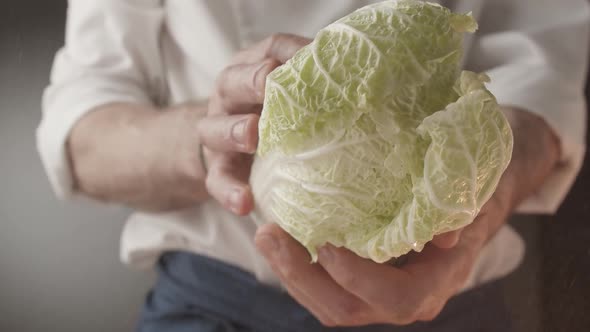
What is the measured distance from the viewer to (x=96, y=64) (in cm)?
67

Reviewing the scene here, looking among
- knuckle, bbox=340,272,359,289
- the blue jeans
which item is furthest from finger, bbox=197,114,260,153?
the blue jeans

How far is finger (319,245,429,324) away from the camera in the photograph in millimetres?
395

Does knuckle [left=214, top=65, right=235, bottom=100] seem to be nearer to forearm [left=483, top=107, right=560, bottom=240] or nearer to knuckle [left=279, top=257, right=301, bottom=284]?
knuckle [left=279, top=257, right=301, bottom=284]

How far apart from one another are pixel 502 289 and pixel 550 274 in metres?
0.09

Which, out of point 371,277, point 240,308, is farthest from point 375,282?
point 240,308

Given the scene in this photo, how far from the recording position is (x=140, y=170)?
24.7 inches

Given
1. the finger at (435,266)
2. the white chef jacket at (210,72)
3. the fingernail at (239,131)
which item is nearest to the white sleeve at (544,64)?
the white chef jacket at (210,72)

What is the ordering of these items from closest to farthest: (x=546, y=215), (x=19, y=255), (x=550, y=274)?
1. (x=550, y=274)
2. (x=546, y=215)
3. (x=19, y=255)

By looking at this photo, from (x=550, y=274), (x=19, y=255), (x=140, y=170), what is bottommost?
(x=19, y=255)

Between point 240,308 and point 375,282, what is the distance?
0.87 ft

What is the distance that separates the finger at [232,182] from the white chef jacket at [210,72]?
6.7 inches

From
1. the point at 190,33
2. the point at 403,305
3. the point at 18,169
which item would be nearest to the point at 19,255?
the point at 18,169

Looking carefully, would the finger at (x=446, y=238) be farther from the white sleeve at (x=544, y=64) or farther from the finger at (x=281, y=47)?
the white sleeve at (x=544, y=64)

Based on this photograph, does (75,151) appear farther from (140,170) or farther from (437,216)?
(437,216)
